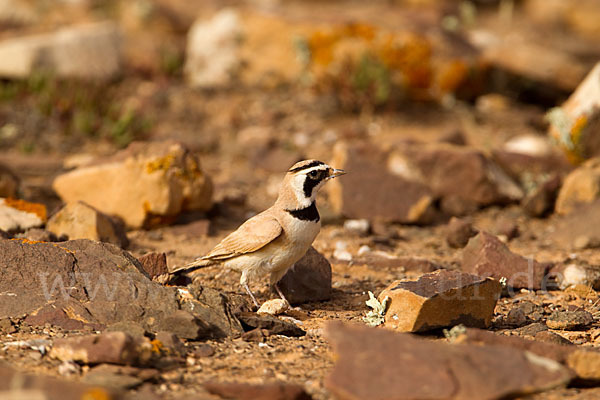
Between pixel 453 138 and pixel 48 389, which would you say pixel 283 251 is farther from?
pixel 453 138

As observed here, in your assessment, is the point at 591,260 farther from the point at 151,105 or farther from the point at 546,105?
the point at 151,105

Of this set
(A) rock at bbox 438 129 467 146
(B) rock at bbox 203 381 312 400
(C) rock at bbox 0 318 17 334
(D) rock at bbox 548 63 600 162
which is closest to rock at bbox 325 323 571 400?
(B) rock at bbox 203 381 312 400

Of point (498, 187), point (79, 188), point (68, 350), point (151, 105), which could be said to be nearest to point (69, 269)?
point (68, 350)

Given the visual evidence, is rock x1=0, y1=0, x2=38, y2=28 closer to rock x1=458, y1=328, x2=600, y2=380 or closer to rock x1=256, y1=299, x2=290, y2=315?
rock x1=256, y1=299, x2=290, y2=315

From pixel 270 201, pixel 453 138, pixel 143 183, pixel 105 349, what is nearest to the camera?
pixel 105 349

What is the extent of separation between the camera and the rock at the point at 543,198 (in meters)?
8.45

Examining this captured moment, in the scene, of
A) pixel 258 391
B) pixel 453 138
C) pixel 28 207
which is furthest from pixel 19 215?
pixel 453 138

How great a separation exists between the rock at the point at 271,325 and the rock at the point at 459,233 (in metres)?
3.00

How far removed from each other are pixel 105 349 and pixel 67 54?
30.0 ft

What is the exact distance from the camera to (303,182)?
18.5 feet

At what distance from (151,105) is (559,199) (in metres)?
6.59

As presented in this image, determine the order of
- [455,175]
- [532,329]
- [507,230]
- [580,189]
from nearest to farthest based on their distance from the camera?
[532,329] → [507,230] → [580,189] → [455,175]

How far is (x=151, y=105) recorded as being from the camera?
39.0ft

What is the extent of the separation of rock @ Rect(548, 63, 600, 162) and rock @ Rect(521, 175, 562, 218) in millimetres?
553
